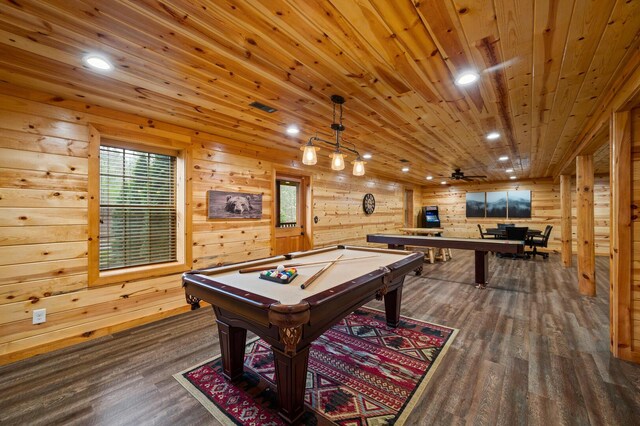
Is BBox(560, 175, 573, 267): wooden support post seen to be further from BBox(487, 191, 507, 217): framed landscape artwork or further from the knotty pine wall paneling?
the knotty pine wall paneling

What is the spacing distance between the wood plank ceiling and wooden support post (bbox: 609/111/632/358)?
49 centimetres

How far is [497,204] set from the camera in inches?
355

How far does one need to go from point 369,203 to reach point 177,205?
5.06 metres

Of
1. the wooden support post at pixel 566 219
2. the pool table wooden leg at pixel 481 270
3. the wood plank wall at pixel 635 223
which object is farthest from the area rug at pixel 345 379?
the wooden support post at pixel 566 219

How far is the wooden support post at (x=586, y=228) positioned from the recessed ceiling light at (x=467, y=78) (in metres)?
3.32

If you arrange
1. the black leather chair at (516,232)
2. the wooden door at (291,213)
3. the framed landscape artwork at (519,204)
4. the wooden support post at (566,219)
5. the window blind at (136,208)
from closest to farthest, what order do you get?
the window blind at (136,208) → the wooden door at (291,213) → the wooden support post at (566,219) → the black leather chair at (516,232) → the framed landscape artwork at (519,204)

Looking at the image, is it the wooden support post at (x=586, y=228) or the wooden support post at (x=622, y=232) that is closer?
the wooden support post at (x=622, y=232)

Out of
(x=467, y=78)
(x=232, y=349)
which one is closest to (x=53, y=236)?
(x=232, y=349)

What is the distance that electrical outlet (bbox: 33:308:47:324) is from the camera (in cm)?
238

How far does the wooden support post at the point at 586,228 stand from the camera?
12.9ft

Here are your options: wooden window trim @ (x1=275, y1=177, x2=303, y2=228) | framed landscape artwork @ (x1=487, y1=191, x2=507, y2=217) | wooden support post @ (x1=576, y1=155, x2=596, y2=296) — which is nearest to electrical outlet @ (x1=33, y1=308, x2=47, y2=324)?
wooden window trim @ (x1=275, y1=177, x2=303, y2=228)

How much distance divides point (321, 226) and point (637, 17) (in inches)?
189

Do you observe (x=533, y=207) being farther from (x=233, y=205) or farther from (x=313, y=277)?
(x=313, y=277)

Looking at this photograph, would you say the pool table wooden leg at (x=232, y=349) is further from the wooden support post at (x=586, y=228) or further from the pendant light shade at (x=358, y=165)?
the wooden support post at (x=586, y=228)
